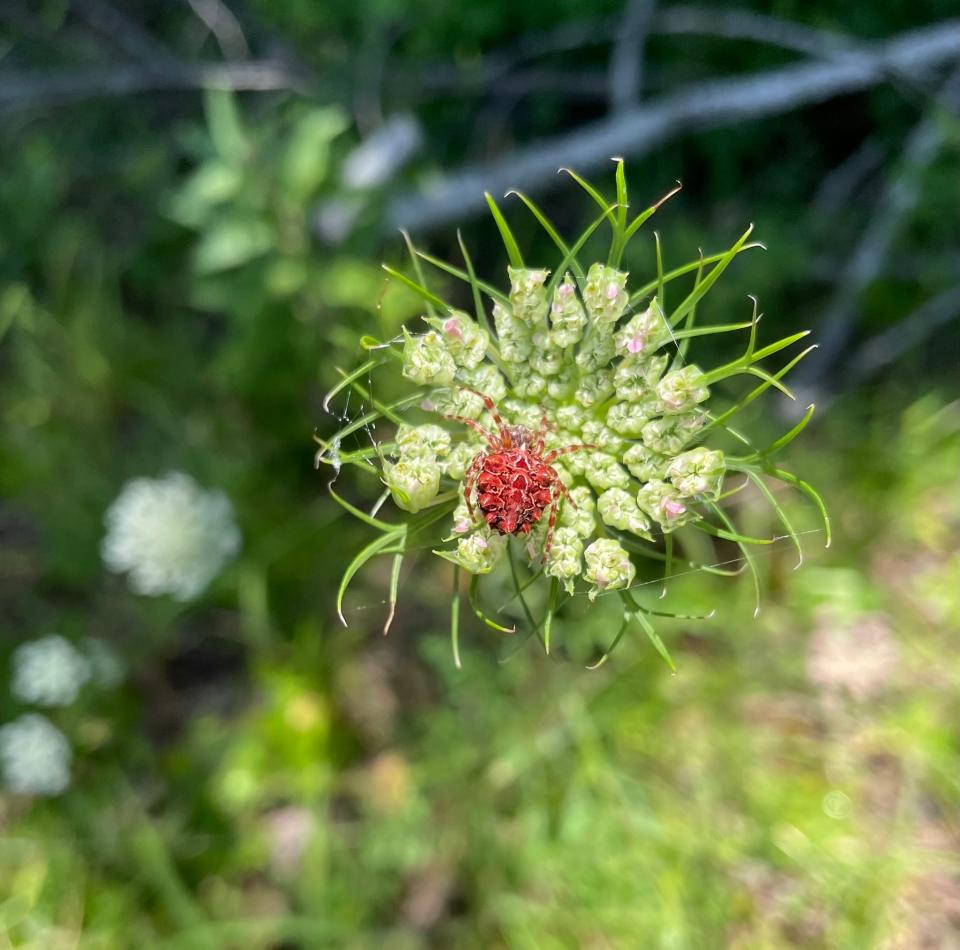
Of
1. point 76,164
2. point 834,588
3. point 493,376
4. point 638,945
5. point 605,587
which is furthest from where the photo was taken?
point 76,164

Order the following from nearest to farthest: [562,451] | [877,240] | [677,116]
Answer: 1. [562,451]
2. [677,116]
3. [877,240]

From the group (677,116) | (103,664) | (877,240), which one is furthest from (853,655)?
(103,664)

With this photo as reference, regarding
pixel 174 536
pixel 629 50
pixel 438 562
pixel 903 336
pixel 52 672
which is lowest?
pixel 52 672

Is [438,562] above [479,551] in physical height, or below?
below

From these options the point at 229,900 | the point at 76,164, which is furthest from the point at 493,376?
the point at 76,164

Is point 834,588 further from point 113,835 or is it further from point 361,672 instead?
point 113,835

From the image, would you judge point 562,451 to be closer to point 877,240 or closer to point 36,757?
point 877,240

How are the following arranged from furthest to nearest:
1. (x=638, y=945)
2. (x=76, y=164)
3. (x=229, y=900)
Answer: (x=76, y=164) → (x=229, y=900) → (x=638, y=945)
